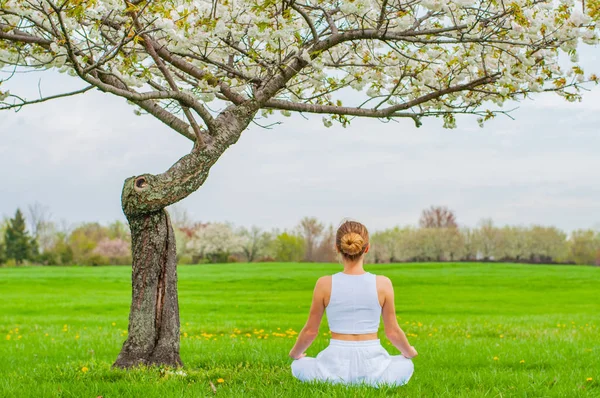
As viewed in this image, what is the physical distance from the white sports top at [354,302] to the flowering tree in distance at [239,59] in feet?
8.01

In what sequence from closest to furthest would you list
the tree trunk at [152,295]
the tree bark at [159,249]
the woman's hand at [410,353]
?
the woman's hand at [410,353] < the tree bark at [159,249] < the tree trunk at [152,295]

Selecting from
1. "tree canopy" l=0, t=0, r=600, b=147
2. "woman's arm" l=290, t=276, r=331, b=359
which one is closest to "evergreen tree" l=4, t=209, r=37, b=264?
"tree canopy" l=0, t=0, r=600, b=147

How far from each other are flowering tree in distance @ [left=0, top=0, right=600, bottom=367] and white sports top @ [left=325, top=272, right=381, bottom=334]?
8.01 ft

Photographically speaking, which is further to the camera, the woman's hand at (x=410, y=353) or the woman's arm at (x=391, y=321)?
the woman's hand at (x=410, y=353)

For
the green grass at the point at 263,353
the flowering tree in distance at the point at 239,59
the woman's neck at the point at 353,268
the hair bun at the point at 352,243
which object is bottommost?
the green grass at the point at 263,353

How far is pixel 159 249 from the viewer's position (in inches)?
273

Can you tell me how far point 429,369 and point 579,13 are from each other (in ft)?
14.5

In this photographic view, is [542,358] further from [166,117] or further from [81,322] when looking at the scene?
[81,322]

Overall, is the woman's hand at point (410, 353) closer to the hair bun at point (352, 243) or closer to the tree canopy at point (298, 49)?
the hair bun at point (352, 243)

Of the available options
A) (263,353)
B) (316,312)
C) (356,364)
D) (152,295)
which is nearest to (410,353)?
(356,364)

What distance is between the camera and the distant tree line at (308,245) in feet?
214

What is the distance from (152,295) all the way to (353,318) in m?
2.86

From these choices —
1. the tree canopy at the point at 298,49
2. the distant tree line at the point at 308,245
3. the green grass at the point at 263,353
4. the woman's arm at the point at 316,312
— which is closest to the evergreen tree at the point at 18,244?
the distant tree line at the point at 308,245

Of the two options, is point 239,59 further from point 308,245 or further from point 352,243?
point 308,245
